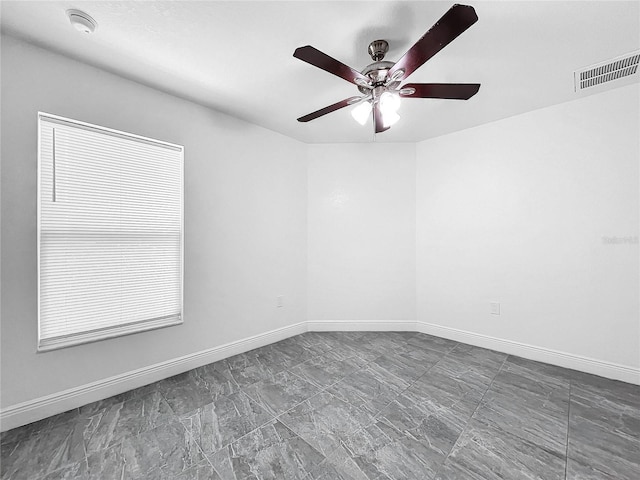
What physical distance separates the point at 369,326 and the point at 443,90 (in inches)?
114

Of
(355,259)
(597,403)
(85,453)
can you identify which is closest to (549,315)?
(597,403)

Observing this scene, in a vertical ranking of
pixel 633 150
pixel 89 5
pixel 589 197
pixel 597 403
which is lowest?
pixel 597 403

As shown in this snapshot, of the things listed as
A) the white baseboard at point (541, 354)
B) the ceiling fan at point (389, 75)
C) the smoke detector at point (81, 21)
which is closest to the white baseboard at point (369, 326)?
the white baseboard at point (541, 354)

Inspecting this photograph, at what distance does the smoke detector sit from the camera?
5.09ft

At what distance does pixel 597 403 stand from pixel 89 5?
4292 mm

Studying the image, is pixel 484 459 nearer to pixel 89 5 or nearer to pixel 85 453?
pixel 85 453

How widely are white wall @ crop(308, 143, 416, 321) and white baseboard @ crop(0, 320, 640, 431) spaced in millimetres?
161

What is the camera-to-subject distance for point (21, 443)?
1.61 m

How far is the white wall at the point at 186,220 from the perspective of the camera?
1.76m

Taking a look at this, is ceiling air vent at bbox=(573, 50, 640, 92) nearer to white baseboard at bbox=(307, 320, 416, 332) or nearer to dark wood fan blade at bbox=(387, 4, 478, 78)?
dark wood fan blade at bbox=(387, 4, 478, 78)

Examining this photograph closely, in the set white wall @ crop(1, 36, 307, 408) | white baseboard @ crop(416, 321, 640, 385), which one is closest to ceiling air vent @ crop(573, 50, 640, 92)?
white baseboard @ crop(416, 321, 640, 385)

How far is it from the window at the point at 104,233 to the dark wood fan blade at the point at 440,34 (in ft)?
6.89

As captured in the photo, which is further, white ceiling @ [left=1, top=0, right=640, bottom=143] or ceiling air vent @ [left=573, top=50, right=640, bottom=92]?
ceiling air vent @ [left=573, top=50, right=640, bottom=92]

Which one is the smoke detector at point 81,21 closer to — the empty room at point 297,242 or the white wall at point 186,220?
the empty room at point 297,242
